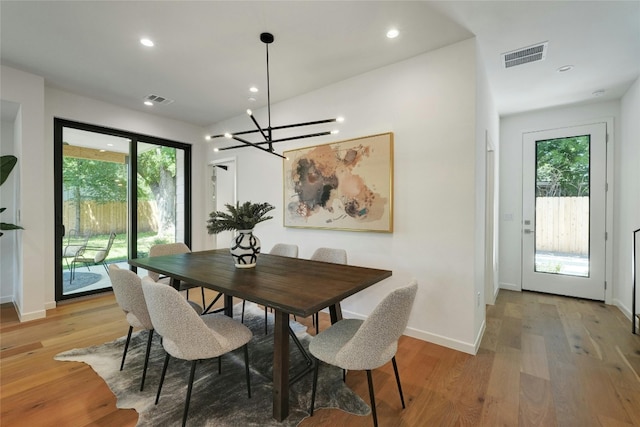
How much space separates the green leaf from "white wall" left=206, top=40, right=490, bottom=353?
388 centimetres

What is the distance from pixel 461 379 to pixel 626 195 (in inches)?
135

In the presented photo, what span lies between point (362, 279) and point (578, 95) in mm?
4052

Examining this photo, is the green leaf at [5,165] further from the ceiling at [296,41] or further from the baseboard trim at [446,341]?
the baseboard trim at [446,341]

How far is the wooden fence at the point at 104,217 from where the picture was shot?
390cm

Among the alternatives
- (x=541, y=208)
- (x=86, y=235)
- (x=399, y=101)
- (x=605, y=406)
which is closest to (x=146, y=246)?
(x=86, y=235)

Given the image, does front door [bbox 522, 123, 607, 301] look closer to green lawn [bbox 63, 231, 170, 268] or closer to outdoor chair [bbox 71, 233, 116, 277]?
green lawn [bbox 63, 231, 170, 268]

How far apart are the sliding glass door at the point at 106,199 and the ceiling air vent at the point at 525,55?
200 inches

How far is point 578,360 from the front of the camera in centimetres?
237

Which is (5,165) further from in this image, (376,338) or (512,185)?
(512,185)

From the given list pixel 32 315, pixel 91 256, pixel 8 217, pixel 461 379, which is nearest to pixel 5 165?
pixel 8 217

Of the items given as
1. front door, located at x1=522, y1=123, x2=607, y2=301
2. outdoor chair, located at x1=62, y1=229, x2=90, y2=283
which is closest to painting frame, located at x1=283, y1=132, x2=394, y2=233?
front door, located at x1=522, y1=123, x2=607, y2=301

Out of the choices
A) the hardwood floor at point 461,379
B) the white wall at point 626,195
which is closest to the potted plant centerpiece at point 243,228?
the hardwood floor at point 461,379

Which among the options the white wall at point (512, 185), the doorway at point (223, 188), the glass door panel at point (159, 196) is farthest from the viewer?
the doorway at point (223, 188)

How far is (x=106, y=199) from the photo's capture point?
4.24m
